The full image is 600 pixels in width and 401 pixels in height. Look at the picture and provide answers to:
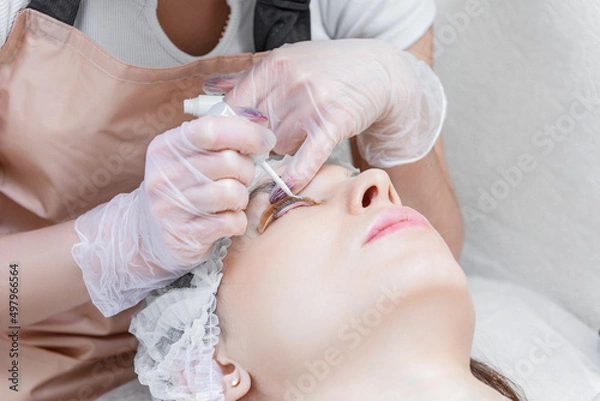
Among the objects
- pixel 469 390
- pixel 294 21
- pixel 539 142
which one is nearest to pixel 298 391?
pixel 469 390

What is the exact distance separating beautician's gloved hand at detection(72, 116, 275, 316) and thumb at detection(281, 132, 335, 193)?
0.12m

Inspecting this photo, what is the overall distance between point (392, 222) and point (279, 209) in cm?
19

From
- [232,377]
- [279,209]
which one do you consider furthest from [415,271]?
[232,377]

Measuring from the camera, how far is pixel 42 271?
3.87ft

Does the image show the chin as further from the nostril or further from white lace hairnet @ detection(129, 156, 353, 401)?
white lace hairnet @ detection(129, 156, 353, 401)

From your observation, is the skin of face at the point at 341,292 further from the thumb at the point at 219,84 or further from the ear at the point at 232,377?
the thumb at the point at 219,84

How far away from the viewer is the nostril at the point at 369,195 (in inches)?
44.4

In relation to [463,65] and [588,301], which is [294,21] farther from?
[588,301]

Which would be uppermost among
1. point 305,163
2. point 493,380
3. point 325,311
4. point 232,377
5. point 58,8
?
point 58,8

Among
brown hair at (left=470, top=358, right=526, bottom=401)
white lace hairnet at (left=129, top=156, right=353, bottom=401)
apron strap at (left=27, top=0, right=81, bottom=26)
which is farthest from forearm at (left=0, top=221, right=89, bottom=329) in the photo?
brown hair at (left=470, top=358, right=526, bottom=401)

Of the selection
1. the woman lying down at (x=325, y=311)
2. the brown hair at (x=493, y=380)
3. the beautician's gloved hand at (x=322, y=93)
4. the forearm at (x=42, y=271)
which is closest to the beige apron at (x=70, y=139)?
the forearm at (x=42, y=271)

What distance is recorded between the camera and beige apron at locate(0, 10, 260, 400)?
4.03 feet

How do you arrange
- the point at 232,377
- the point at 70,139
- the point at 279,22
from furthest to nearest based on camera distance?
1. the point at 279,22
2. the point at 70,139
3. the point at 232,377

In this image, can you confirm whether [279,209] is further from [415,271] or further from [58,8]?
[58,8]
